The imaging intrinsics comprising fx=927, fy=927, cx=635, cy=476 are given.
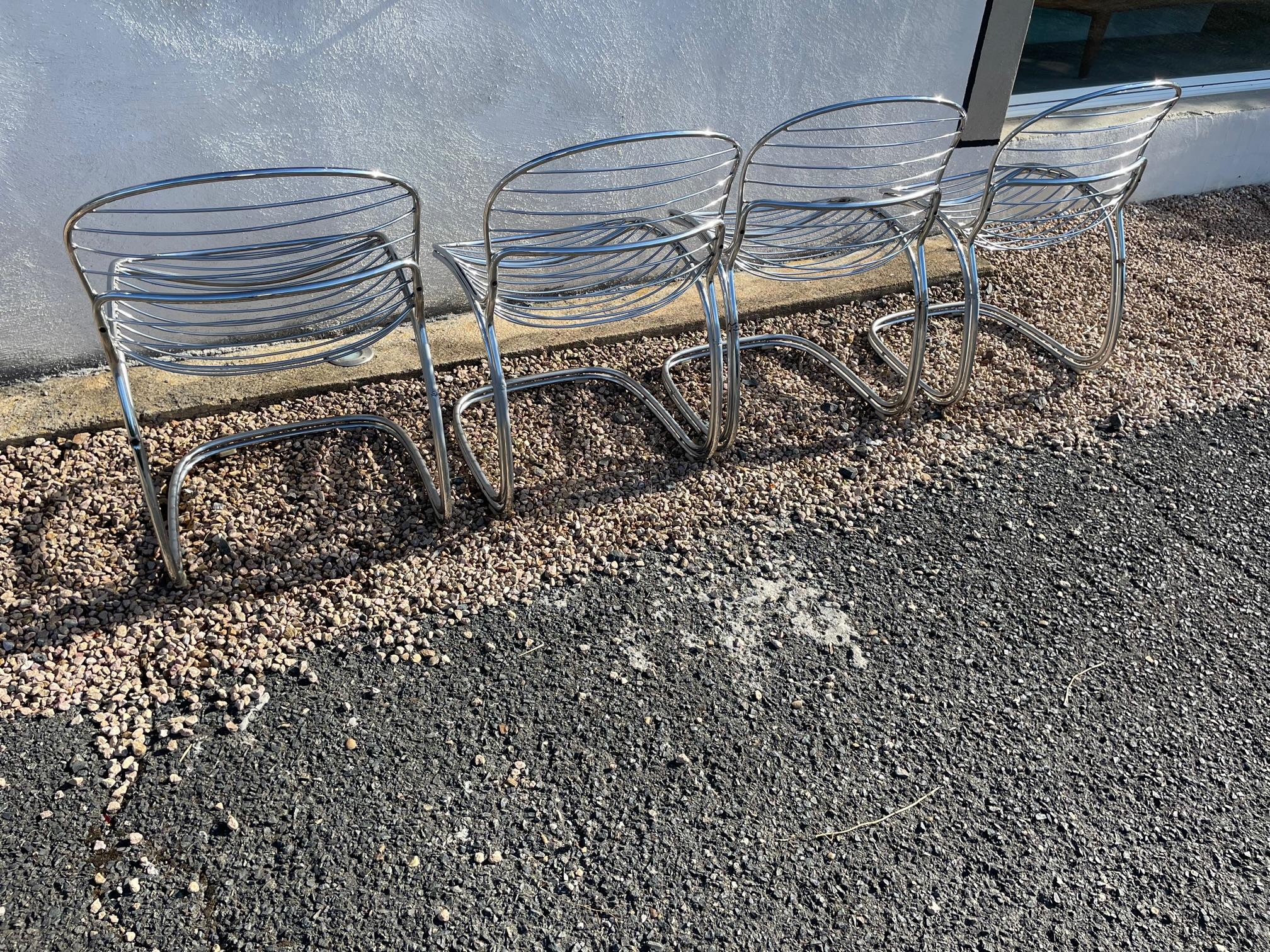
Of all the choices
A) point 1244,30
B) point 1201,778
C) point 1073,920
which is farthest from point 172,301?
point 1244,30

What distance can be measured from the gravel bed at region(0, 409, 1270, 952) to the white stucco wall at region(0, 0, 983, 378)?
4.93ft

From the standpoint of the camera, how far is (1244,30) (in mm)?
5031

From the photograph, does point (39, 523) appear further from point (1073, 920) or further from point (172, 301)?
point (1073, 920)

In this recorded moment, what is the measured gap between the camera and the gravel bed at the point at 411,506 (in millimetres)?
2207

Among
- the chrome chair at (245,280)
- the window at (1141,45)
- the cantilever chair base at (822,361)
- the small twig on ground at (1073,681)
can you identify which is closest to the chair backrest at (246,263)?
the chrome chair at (245,280)

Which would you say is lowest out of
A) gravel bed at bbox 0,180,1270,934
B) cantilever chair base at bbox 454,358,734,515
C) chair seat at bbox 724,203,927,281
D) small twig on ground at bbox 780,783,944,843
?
small twig on ground at bbox 780,783,944,843

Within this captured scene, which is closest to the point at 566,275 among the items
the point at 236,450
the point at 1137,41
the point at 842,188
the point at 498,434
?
the point at 498,434

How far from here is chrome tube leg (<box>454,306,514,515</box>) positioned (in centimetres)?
244

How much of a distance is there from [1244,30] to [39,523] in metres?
6.09

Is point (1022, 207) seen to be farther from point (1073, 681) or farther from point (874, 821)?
point (874, 821)

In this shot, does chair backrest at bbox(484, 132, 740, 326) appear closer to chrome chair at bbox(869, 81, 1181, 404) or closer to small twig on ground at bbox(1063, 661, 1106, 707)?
chrome chair at bbox(869, 81, 1181, 404)

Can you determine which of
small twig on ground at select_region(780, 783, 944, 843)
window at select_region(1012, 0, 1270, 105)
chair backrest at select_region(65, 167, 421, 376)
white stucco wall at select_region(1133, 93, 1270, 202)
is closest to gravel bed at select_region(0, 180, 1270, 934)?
chair backrest at select_region(65, 167, 421, 376)

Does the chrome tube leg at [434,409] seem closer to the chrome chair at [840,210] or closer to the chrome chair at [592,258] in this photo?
the chrome chair at [592,258]

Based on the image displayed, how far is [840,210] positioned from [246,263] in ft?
6.35
